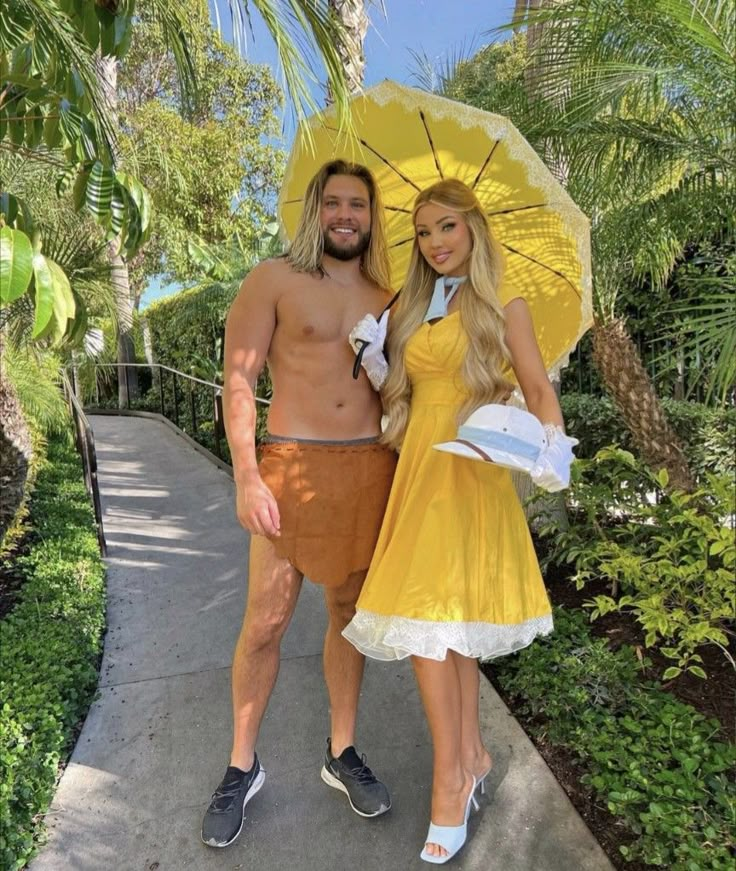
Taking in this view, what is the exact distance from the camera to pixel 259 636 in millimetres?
2207

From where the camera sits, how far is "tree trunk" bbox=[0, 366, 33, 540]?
13.6ft

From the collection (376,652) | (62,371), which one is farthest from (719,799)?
(62,371)

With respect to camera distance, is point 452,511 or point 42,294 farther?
point 452,511

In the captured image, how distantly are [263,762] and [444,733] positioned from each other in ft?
2.98

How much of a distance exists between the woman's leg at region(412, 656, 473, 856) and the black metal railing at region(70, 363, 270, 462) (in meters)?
3.35

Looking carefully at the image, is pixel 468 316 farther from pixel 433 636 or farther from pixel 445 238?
pixel 433 636

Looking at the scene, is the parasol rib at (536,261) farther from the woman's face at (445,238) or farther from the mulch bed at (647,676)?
the mulch bed at (647,676)

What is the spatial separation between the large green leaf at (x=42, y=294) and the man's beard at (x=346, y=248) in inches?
41.6

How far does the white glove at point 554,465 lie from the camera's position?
5.61 ft

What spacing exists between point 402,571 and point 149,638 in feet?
7.35

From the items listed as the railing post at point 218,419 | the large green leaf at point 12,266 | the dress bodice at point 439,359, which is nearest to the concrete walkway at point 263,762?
the dress bodice at point 439,359

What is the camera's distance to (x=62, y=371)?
7488 mm

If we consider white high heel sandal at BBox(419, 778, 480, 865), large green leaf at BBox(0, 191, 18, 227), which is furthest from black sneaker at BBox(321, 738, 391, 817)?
large green leaf at BBox(0, 191, 18, 227)

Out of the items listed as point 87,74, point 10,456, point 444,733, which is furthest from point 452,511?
point 10,456
